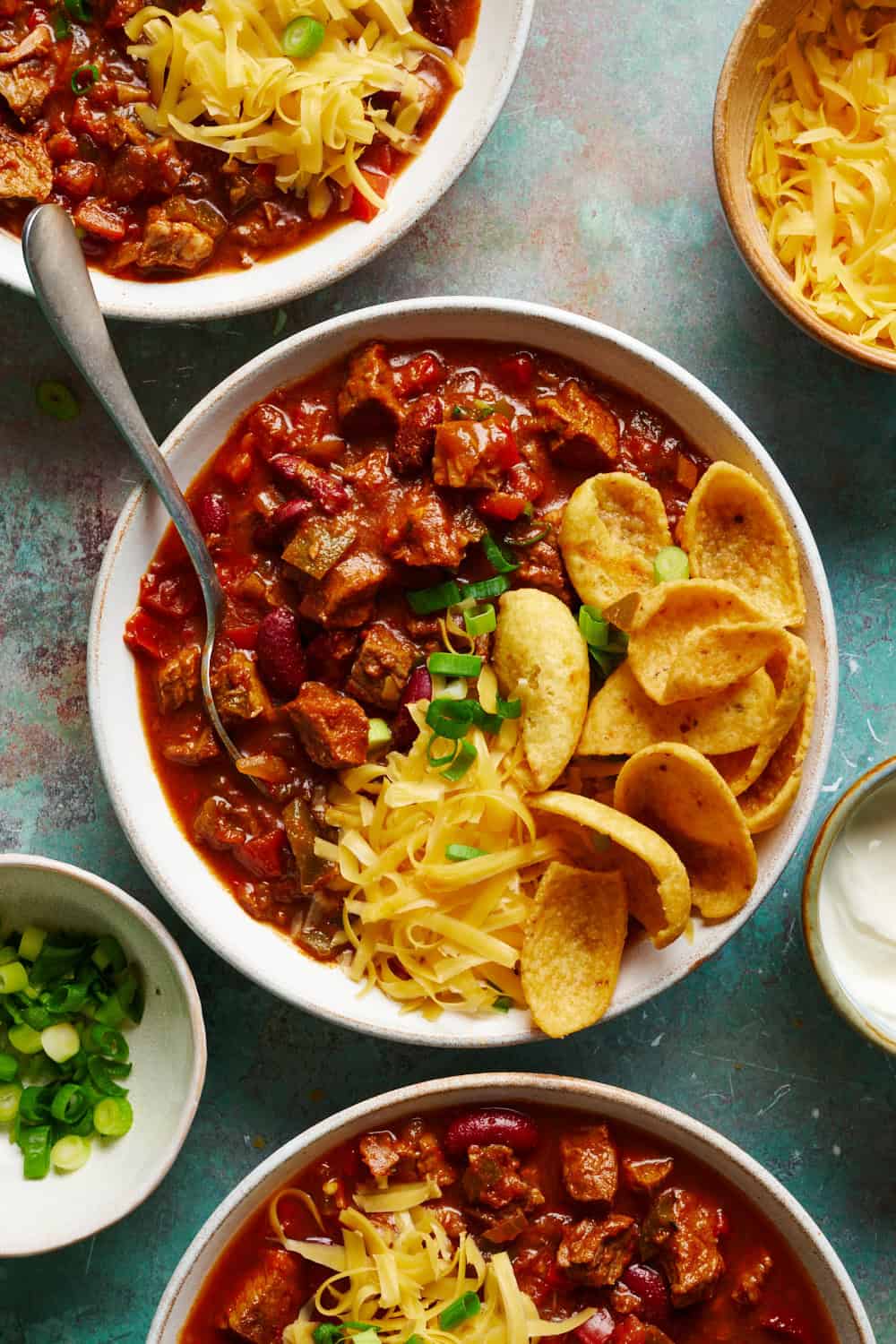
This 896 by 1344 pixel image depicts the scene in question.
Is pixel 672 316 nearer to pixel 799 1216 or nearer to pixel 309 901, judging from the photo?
pixel 309 901

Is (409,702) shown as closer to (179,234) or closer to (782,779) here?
(782,779)

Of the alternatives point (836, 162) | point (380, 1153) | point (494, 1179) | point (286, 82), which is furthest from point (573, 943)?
point (286, 82)

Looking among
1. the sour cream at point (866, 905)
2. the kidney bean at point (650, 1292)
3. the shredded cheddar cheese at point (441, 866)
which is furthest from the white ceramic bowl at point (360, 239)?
the kidney bean at point (650, 1292)

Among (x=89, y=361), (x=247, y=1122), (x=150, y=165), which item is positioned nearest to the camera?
(x=89, y=361)

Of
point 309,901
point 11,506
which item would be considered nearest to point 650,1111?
point 309,901

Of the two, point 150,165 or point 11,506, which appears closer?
point 150,165

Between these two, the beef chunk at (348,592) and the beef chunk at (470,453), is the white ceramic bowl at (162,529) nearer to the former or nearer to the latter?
the beef chunk at (470,453)

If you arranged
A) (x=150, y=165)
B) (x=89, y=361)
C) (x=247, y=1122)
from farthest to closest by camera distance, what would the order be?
1. (x=247, y=1122)
2. (x=150, y=165)
3. (x=89, y=361)
